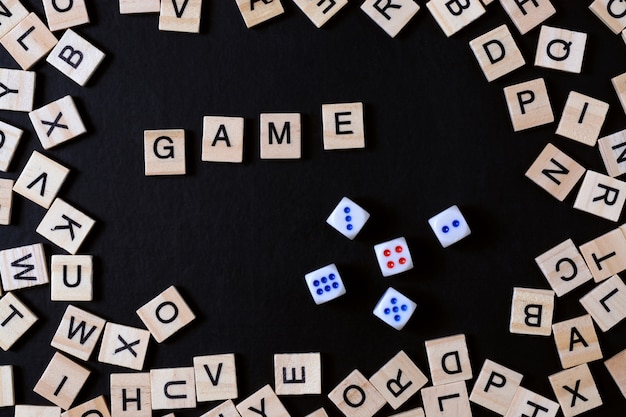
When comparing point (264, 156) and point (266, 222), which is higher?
point (264, 156)

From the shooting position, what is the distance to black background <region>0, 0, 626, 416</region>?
1252mm

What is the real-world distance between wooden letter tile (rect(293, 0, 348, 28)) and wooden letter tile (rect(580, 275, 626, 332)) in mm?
624

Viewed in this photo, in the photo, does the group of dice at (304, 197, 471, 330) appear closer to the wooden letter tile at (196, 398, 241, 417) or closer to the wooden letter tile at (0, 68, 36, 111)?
the wooden letter tile at (196, 398, 241, 417)

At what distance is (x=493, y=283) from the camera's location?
126 centimetres

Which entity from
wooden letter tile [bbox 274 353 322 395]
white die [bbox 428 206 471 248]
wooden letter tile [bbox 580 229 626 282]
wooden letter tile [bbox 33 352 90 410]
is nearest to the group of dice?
white die [bbox 428 206 471 248]

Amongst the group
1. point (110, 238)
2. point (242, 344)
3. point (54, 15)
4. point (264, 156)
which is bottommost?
point (242, 344)

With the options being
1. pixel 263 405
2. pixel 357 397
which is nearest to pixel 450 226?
pixel 357 397

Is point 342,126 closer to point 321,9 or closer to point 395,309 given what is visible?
point 321,9

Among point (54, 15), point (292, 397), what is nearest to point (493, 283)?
point (292, 397)

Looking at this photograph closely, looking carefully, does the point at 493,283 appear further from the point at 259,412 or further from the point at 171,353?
the point at 171,353

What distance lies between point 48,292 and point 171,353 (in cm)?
24

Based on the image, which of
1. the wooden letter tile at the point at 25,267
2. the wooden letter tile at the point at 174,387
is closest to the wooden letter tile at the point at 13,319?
the wooden letter tile at the point at 25,267

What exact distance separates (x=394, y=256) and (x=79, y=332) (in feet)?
1.79

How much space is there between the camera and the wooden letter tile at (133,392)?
4.20ft
